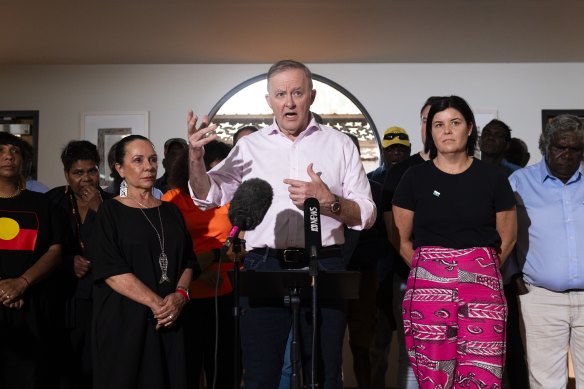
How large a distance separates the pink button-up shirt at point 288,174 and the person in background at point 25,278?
1.43 m

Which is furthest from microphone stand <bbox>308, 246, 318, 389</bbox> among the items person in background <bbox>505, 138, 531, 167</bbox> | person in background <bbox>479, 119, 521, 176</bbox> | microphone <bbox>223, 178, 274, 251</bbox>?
person in background <bbox>505, 138, 531, 167</bbox>

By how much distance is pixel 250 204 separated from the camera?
8.18ft

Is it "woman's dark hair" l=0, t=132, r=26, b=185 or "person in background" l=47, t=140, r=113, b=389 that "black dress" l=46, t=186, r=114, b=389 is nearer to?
"person in background" l=47, t=140, r=113, b=389

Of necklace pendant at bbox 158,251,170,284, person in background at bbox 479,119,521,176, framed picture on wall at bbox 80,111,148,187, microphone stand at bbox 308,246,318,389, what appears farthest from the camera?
framed picture on wall at bbox 80,111,148,187

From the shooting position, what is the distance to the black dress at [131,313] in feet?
10.6

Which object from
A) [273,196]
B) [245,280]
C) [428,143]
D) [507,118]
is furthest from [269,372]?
[507,118]

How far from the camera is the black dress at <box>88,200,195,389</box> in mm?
3238

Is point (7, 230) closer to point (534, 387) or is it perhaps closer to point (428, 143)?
point (428, 143)

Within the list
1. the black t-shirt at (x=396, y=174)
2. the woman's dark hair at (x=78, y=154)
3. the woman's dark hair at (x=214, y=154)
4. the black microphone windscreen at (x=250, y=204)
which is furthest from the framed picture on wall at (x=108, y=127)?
the black microphone windscreen at (x=250, y=204)

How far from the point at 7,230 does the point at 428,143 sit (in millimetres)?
2184

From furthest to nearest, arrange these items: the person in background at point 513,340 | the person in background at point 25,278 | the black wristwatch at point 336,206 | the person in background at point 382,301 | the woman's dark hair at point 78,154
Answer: the woman's dark hair at point 78,154, the person in background at point 382,301, the person in background at point 513,340, the person in background at point 25,278, the black wristwatch at point 336,206

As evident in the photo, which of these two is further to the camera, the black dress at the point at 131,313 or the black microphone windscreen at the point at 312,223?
the black dress at the point at 131,313

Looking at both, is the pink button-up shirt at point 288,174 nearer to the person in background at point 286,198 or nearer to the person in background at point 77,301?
the person in background at point 286,198

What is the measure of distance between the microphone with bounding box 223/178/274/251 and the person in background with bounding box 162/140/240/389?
1.29 meters
